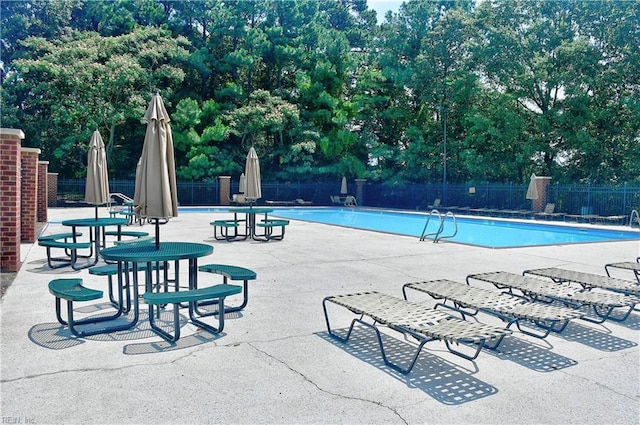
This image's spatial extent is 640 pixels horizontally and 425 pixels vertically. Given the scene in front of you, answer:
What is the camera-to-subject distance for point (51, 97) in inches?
1043

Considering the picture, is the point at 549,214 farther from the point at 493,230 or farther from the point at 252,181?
the point at 252,181

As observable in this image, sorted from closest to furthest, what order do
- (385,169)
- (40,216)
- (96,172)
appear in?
(96,172) < (40,216) < (385,169)

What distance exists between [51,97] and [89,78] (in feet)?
7.55

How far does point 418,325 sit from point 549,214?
60.2 feet

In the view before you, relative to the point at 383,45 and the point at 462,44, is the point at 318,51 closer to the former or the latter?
the point at 383,45

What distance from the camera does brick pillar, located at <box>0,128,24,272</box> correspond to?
7.38m

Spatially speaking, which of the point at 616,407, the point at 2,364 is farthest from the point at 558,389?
the point at 2,364

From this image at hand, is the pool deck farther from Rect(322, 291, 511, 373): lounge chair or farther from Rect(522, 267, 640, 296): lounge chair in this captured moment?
Rect(522, 267, 640, 296): lounge chair

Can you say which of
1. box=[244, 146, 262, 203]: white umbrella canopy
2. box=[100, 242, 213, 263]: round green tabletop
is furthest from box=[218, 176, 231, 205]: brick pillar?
box=[100, 242, 213, 263]: round green tabletop

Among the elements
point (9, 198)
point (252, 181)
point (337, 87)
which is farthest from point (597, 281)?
point (337, 87)

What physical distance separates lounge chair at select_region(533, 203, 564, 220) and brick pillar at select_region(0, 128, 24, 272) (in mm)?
18789

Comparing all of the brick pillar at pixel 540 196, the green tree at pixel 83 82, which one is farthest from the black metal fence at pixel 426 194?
the green tree at pixel 83 82

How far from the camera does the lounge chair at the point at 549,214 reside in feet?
66.8

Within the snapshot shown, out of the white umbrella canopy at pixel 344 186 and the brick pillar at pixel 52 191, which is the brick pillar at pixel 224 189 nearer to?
the white umbrella canopy at pixel 344 186
